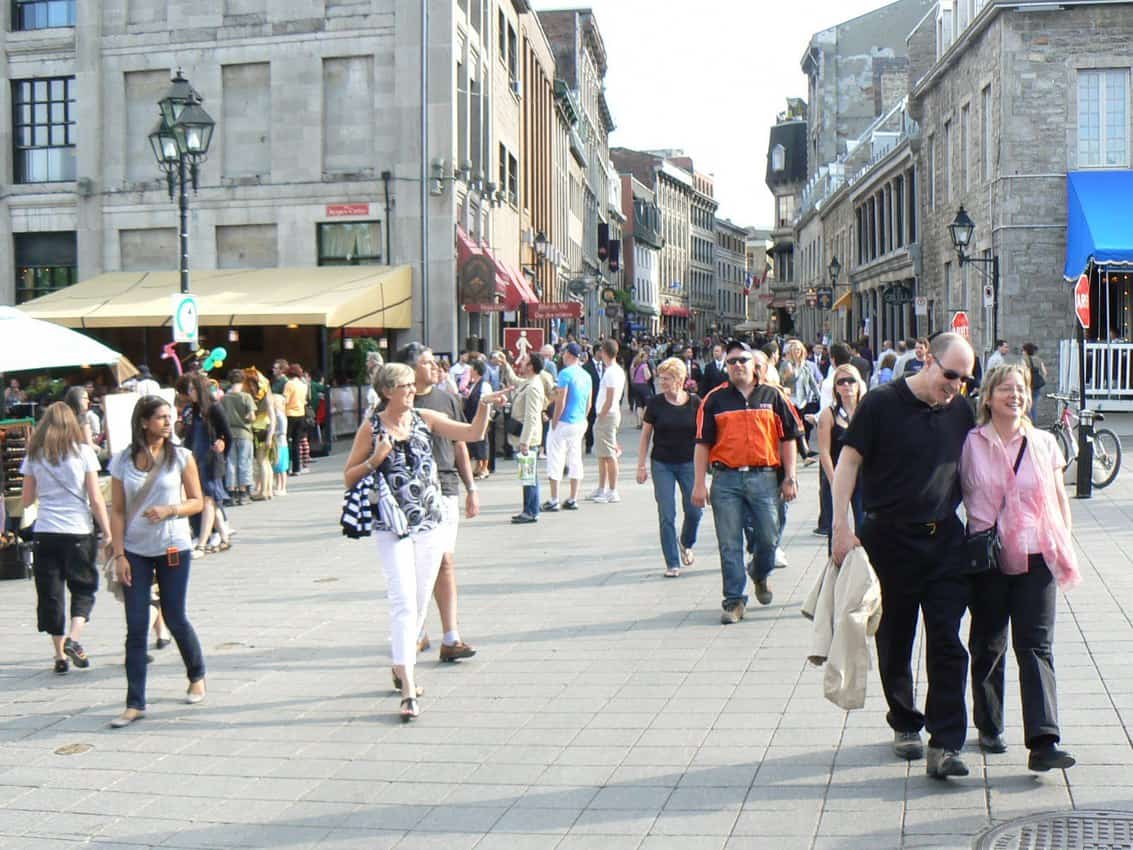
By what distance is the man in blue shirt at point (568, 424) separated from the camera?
52.0ft

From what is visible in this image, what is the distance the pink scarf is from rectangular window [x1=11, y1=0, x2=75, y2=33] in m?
30.3

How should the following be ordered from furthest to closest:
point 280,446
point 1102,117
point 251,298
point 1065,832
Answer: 1. point 251,298
2. point 1102,117
3. point 280,446
4. point 1065,832

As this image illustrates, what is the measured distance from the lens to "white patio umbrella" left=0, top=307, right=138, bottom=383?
44.8 ft

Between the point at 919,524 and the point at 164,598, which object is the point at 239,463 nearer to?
the point at 164,598

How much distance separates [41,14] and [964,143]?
21.5m

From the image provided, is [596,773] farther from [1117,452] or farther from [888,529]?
[1117,452]

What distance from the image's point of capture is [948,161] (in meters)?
34.1

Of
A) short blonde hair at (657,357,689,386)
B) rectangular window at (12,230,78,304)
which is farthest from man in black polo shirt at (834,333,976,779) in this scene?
rectangular window at (12,230,78,304)

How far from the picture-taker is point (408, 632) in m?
7.19

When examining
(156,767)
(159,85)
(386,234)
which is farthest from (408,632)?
(159,85)

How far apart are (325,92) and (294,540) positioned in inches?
727

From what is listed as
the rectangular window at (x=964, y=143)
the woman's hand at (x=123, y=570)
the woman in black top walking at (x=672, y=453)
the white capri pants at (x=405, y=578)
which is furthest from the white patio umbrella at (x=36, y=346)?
the rectangular window at (x=964, y=143)

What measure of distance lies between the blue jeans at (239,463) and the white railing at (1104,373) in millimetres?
16076

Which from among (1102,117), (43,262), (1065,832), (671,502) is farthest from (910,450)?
(43,262)
